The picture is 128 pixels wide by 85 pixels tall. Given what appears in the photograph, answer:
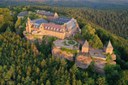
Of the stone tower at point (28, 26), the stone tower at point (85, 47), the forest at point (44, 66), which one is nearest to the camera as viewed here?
the forest at point (44, 66)

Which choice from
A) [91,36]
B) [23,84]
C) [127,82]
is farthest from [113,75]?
[23,84]

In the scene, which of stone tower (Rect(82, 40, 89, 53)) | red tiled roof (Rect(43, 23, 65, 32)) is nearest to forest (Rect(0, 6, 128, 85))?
red tiled roof (Rect(43, 23, 65, 32))

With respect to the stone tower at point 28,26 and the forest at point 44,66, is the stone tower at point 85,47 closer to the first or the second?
the forest at point 44,66

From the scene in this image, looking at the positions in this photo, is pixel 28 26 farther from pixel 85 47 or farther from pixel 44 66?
pixel 85 47

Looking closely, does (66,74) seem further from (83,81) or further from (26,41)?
(26,41)

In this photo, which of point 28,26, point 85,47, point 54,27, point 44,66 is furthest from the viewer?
point 28,26

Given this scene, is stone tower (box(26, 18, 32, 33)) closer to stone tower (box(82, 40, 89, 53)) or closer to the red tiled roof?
the red tiled roof

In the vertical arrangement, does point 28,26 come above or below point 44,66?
above

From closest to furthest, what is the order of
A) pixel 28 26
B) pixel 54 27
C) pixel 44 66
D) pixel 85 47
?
pixel 44 66, pixel 85 47, pixel 54 27, pixel 28 26

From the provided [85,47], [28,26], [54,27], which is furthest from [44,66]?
[28,26]

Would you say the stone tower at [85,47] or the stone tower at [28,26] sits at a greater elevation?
the stone tower at [28,26]

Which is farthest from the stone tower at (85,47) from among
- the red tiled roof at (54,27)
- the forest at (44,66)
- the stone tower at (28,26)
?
the stone tower at (28,26)
